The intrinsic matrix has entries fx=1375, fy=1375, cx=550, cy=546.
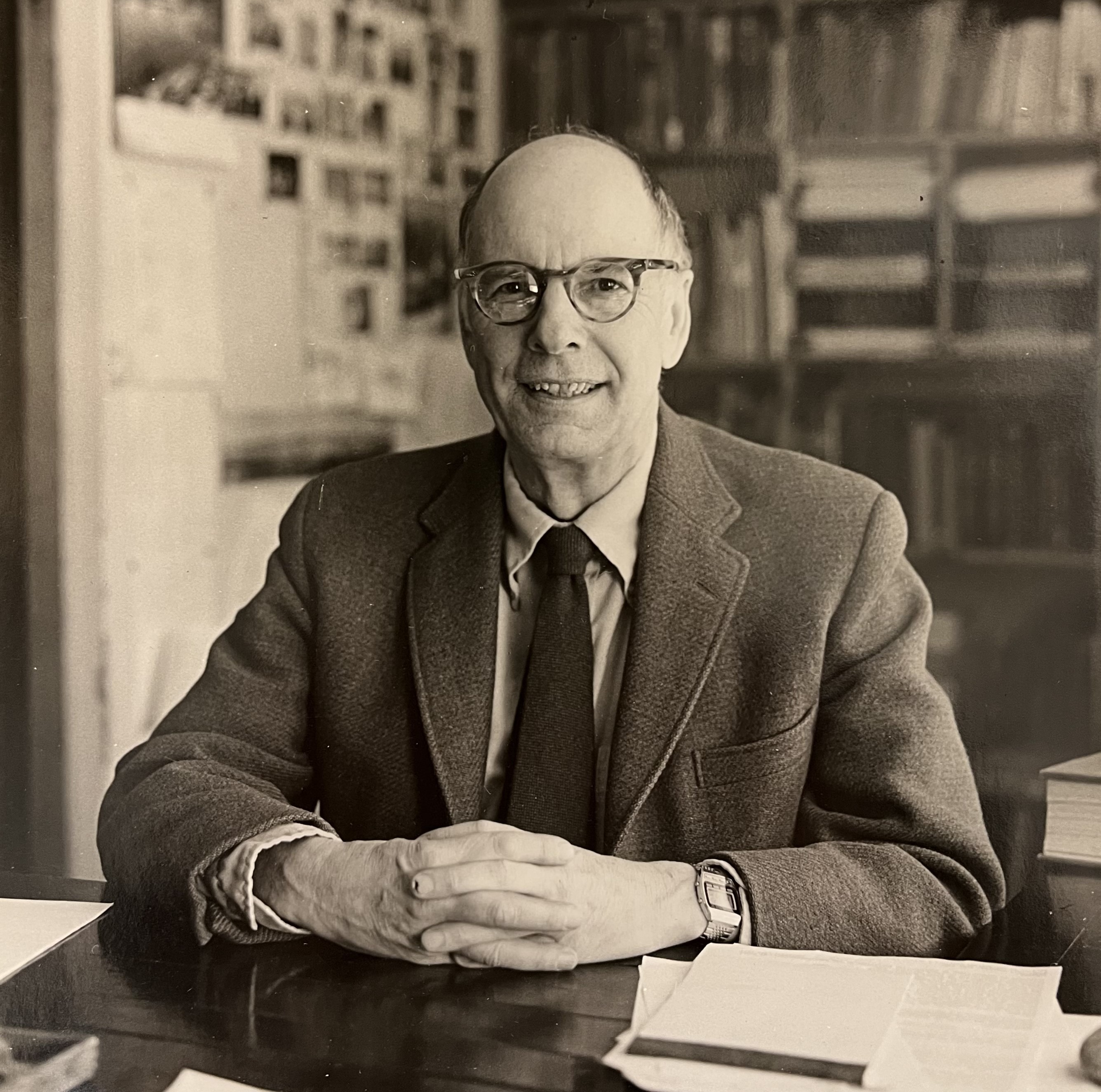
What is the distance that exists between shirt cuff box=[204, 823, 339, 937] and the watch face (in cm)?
43

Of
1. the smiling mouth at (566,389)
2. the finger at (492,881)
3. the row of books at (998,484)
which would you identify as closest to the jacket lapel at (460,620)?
the smiling mouth at (566,389)

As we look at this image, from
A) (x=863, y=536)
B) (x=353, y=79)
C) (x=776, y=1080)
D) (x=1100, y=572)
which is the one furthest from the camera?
(x=353, y=79)

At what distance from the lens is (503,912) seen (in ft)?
4.75

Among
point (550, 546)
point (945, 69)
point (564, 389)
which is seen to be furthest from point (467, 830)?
point (945, 69)

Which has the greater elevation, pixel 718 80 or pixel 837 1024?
pixel 718 80

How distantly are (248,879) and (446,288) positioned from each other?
2.46 feet

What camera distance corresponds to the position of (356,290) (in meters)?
1.77

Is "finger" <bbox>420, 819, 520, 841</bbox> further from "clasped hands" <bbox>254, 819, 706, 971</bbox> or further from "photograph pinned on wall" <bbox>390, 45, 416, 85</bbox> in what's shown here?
"photograph pinned on wall" <bbox>390, 45, 416, 85</bbox>

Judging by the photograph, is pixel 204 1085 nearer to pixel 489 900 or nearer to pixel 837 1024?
pixel 489 900

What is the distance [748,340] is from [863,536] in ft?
0.88

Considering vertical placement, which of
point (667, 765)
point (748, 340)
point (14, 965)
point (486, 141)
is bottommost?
point (14, 965)

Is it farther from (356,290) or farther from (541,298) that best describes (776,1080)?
(356,290)

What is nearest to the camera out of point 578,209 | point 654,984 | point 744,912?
point 654,984

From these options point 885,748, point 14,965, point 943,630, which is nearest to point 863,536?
point 943,630
